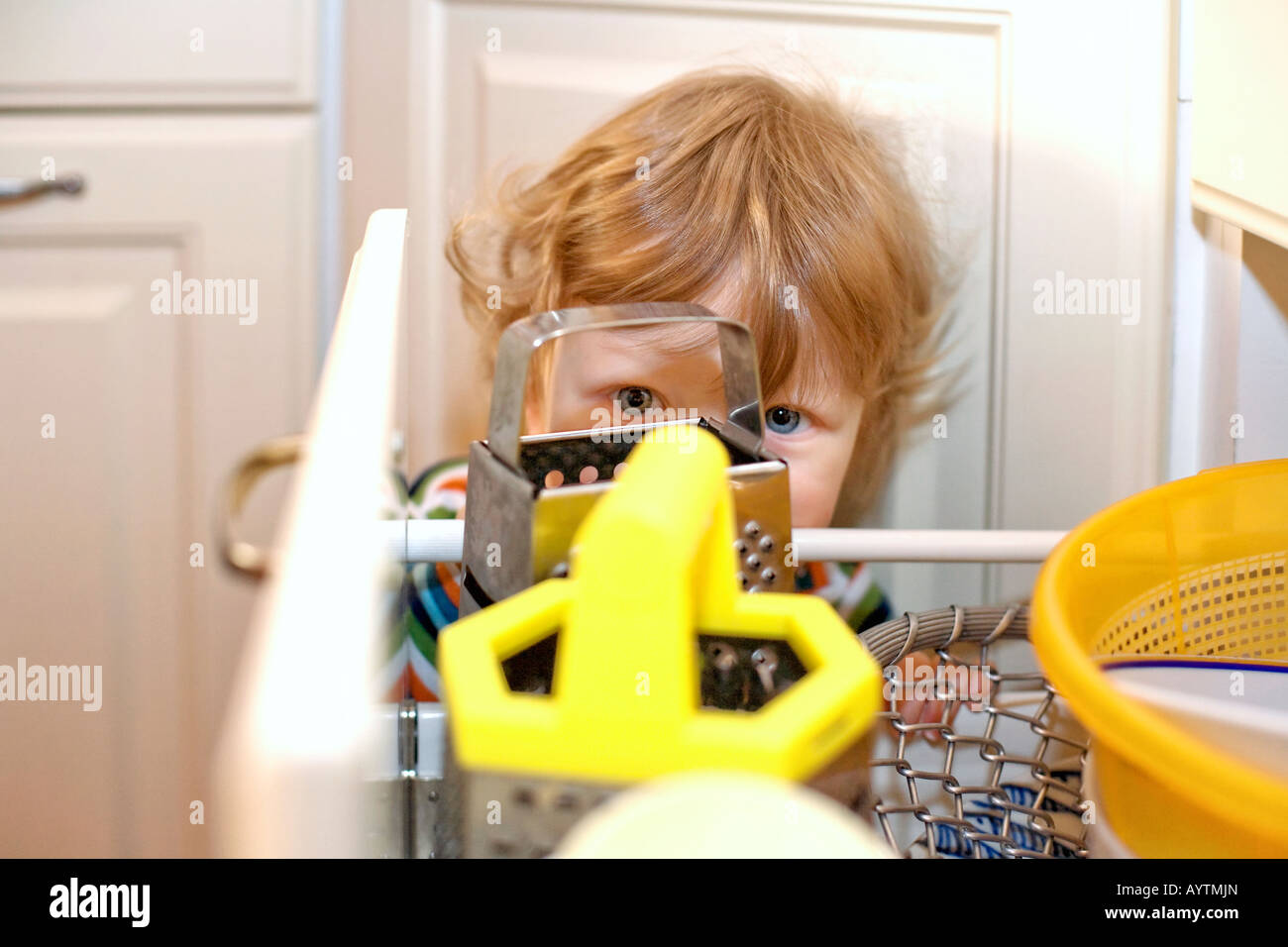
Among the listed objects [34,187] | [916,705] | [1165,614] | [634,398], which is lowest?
[916,705]

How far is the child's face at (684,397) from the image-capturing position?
2.49 ft

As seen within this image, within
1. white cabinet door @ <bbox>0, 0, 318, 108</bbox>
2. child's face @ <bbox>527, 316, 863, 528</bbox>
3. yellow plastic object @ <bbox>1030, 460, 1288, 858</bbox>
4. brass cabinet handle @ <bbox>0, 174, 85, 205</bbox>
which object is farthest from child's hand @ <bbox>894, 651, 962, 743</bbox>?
brass cabinet handle @ <bbox>0, 174, 85, 205</bbox>

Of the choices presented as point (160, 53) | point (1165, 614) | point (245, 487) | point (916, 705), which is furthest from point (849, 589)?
point (160, 53)

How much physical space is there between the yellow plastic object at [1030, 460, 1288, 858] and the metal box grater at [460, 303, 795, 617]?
11 centimetres

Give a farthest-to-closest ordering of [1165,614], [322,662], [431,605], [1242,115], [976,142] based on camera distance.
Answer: [976,142], [431,605], [1242,115], [1165,614], [322,662]

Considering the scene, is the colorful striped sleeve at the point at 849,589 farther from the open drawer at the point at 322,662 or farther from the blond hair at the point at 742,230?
the open drawer at the point at 322,662

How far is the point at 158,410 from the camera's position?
1.13m

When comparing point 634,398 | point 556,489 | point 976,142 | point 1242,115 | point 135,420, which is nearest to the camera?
point 556,489

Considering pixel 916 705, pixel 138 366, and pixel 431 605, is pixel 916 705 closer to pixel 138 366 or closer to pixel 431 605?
pixel 431 605

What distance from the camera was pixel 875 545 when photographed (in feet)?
1.96

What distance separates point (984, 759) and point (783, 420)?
1.02ft

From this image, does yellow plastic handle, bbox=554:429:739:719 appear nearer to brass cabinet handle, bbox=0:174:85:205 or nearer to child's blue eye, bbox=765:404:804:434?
child's blue eye, bbox=765:404:804:434

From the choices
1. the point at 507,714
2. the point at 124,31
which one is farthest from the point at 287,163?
the point at 507,714
